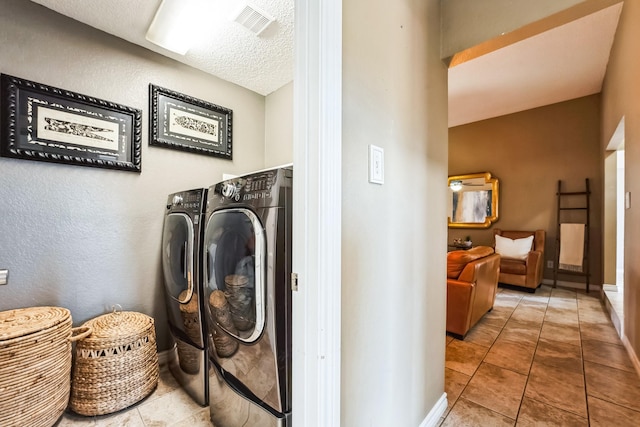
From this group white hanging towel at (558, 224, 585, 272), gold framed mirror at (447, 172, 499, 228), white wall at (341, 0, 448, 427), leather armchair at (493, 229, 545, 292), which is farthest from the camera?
gold framed mirror at (447, 172, 499, 228)

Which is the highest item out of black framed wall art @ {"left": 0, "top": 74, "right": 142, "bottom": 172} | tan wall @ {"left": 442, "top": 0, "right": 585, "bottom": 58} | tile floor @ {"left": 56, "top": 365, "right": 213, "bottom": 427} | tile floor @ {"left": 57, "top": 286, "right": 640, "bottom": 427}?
tan wall @ {"left": 442, "top": 0, "right": 585, "bottom": 58}

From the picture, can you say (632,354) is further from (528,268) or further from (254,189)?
(254,189)

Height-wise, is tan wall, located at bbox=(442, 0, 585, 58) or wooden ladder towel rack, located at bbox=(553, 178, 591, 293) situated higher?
tan wall, located at bbox=(442, 0, 585, 58)

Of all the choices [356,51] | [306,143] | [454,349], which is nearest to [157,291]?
[306,143]

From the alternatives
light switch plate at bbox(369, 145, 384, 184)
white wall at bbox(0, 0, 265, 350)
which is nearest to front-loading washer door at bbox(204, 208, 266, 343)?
light switch plate at bbox(369, 145, 384, 184)

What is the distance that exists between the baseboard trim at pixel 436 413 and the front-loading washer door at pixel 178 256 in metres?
1.45

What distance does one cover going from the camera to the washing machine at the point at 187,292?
155cm

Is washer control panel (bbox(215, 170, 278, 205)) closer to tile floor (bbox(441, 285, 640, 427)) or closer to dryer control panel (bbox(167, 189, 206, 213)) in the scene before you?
dryer control panel (bbox(167, 189, 206, 213))

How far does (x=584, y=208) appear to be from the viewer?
394 cm

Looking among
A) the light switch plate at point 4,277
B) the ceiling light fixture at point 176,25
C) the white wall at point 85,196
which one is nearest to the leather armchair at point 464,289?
the white wall at point 85,196

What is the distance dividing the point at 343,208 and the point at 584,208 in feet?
16.4

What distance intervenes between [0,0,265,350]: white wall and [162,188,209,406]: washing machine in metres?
0.24

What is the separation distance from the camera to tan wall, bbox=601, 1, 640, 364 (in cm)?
190

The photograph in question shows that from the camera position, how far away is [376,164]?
0.94 metres
